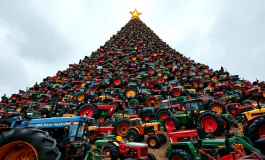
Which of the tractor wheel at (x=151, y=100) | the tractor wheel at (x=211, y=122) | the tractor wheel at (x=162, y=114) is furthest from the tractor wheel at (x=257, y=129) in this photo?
the tractor wheel at (x=151, y=100)

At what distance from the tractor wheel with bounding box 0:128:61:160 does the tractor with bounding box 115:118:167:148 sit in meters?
6.53

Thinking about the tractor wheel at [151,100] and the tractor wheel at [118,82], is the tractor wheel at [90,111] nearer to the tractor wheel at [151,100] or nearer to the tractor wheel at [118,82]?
the tractor wheel at [151,100]

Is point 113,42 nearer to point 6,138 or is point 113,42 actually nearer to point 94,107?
point 94,107

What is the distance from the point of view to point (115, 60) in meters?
38.8

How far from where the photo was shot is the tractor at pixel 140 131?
373 inches

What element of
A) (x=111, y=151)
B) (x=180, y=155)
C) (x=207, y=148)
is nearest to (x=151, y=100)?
(x=111, y=151)

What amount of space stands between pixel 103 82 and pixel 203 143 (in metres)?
18.6

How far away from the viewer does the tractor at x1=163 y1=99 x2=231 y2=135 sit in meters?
9.12

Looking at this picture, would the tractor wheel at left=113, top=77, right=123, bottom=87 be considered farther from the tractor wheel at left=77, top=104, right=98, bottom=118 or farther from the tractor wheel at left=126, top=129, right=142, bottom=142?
the tractor wheel at left=126, top=129, right=142, bottom=142

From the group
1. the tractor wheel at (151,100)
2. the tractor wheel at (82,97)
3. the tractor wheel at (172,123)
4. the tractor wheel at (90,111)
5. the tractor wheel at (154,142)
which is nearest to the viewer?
the tractor wheel at (154,142)

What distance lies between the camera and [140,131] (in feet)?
34.4

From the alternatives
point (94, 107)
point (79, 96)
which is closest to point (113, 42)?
point (79, 96)

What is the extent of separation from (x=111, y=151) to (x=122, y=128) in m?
4.44

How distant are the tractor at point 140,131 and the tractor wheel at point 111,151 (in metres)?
2.88
